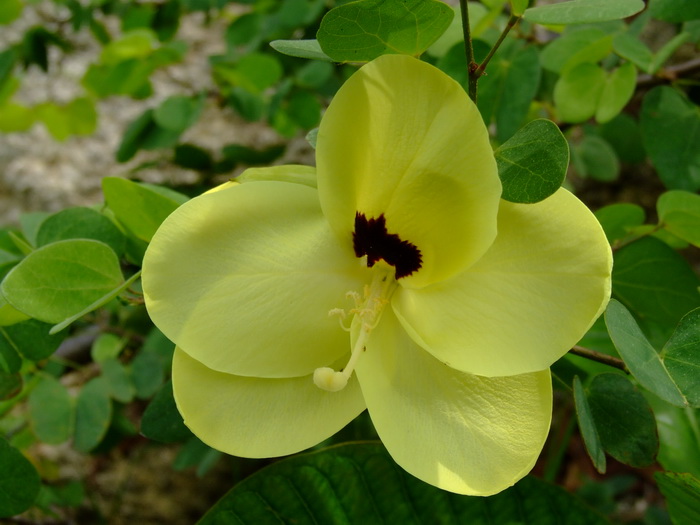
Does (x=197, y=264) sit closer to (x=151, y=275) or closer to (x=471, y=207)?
(x=151, y=275)

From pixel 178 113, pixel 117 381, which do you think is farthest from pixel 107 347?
pixel 178 113

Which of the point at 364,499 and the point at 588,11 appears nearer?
the point at 588,11

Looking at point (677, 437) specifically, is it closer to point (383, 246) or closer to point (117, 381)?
point (383, 246)

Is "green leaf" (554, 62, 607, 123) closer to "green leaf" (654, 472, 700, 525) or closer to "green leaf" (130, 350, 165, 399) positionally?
"green leaf" (654, 472, 700, 525)

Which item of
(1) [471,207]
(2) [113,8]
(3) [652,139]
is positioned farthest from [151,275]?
(2) [113,8]

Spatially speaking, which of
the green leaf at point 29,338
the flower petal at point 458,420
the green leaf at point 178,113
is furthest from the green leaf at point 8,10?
the flower petal at point 458,420

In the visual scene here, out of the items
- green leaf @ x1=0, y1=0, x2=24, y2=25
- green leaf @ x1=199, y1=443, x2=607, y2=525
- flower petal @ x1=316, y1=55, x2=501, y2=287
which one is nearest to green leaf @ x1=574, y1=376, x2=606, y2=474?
flower petal @ x1=316, y1=55, x2=501, y2=287
